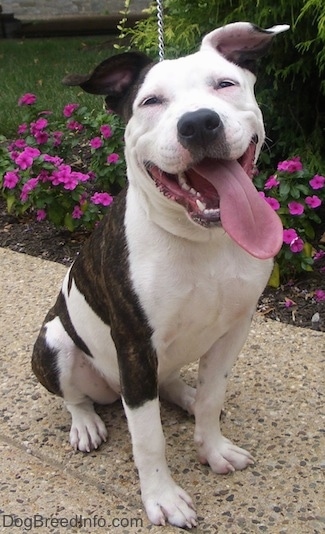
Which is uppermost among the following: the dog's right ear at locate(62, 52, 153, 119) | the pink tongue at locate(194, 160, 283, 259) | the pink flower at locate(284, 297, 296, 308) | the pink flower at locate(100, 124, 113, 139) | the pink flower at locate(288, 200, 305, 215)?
the dog's right ear at locate(62, 52, 153, 119)

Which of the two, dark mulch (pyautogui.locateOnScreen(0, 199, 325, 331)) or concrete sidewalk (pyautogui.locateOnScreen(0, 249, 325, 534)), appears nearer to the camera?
concrete sidewalk (pyautogui.locateOnScreen(0, 249, 325, 534))

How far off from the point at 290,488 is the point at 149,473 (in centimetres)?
57

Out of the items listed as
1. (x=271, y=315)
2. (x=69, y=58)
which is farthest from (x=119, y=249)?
(x=69, y=58)

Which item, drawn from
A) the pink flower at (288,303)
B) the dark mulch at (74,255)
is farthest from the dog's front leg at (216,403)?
the pink flower at (288,303)

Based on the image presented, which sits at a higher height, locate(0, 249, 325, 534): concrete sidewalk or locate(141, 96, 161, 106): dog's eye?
locate(141, 96, 161, 106): dog's eye

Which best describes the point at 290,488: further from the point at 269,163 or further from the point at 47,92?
the point at 47,92

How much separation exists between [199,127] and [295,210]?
2353 mm

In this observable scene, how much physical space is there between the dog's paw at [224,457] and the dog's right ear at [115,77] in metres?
1.43

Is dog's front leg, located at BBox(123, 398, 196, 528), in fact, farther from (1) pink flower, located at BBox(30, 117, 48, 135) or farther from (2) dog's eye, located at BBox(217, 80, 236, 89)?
(1) pink flower, located at BBox(30, 117, 48, 135)

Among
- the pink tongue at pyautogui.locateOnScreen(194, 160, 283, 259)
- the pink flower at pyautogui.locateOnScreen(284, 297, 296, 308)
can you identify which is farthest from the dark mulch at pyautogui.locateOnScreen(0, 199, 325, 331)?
the pink tongue at pyautogui.locateOnScreen(194, 160, 283, 259)

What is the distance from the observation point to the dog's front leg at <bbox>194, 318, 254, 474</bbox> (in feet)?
10.0

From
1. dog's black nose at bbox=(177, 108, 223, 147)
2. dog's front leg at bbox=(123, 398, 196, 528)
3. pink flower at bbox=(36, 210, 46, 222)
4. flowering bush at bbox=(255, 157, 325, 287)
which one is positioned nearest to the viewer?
dog's black nose at bbox=(177, 108, 223, 147)

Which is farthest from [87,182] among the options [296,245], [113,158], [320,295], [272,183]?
[320,295]

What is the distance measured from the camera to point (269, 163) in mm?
5309
